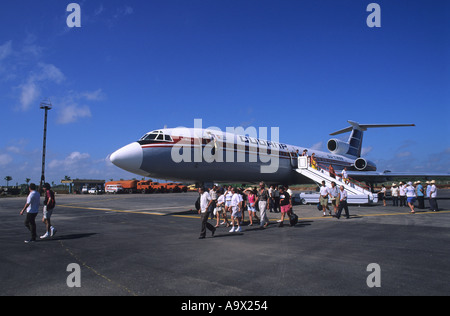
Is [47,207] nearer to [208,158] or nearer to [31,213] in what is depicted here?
[31,213]

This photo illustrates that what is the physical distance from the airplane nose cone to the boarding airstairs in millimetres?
13701

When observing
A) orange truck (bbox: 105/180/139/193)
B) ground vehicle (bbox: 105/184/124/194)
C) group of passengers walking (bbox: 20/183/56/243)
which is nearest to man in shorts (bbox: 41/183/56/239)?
group of passengers walking (bbox: 20/183/56/243)

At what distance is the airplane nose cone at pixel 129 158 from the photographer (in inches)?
543

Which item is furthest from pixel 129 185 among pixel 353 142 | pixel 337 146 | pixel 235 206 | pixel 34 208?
pixel 235 206

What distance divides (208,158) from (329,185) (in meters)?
10.0

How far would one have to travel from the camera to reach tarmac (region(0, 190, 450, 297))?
15.0 feet

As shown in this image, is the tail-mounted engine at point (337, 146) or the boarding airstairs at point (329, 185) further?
the tail-mounted engine at point (337, 146)

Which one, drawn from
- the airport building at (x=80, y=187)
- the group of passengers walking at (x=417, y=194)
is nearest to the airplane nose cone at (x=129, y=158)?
the group of passengers walking at (x=417, y=194)

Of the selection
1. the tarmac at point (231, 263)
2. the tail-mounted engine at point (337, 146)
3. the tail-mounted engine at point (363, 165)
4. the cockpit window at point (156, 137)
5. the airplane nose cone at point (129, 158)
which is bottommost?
the tarmac at point (231, 263)

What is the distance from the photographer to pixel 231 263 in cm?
615

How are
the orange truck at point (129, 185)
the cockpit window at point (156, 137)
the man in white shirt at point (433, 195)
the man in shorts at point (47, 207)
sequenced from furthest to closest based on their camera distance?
the orange truck at point (129, 185), the man in white shirt at point (433, 195), the cockpit window at point (156, 137), the man in shorts at point (47, 207)

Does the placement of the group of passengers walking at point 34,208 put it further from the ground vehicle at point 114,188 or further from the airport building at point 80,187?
the airport building at point 80,187

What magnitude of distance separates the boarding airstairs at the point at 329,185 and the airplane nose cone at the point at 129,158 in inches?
539
